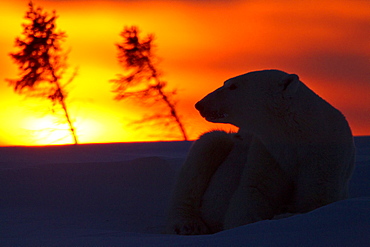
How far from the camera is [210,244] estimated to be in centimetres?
268

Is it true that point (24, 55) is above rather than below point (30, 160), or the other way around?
above

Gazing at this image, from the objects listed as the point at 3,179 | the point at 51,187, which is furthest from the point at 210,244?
the point at 3,179

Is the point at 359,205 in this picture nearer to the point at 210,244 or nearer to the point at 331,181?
the point at 331,181

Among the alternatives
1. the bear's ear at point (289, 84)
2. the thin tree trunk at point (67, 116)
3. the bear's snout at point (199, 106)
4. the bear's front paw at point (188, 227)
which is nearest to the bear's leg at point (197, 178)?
the bear's front paw at point (188, 227)

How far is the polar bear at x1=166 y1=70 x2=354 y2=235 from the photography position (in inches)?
158

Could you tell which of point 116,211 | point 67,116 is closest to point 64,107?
point 67,116

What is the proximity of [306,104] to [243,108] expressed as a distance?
555 mm

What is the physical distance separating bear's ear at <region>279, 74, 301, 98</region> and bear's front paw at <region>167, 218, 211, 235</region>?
150 centimetres

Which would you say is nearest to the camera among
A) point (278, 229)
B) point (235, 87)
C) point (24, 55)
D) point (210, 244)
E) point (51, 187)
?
point (210, 244)

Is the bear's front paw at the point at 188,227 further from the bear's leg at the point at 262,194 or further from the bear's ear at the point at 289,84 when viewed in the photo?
the bear's ear at the point at 289,84

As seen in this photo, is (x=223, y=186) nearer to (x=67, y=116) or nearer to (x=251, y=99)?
(x=251, y=99)

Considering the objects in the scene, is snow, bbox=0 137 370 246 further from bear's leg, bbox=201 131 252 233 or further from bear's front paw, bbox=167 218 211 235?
bear's leg, bbox=201 131 252 233

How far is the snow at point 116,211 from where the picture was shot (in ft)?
9.12

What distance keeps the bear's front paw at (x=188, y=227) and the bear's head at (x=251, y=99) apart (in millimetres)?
1016
